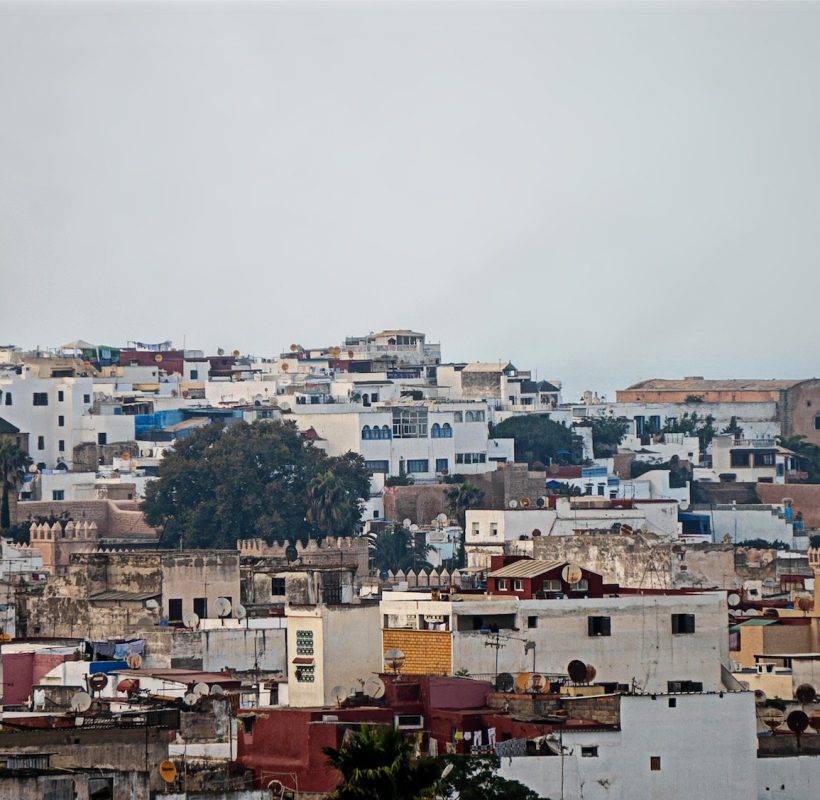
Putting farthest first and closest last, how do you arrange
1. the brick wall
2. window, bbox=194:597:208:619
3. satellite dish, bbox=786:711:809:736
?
window, bbox=194:597:208:619 → the brick wall → satellite dish, bbox=786:711:809:736

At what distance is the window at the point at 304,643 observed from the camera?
136 ft

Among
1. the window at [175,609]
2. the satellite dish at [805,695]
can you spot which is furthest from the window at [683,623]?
the window at [175,609]

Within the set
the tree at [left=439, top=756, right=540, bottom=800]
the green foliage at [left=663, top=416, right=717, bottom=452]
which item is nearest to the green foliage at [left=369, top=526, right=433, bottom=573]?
the green foliage at [left=663, top=416, right=717, bottom=452]

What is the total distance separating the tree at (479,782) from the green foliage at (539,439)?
233 ft

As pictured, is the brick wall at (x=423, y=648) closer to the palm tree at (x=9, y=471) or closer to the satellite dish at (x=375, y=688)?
the satellite dish at (x=375, y=688)

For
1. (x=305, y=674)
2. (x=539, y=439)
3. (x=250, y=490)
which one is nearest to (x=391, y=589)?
(x=305, y=674)

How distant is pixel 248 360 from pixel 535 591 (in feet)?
274

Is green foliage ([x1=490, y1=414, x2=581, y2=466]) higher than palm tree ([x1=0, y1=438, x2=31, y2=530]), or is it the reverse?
green foliage ([x1=490, y1=414, x2=581, y2=466])

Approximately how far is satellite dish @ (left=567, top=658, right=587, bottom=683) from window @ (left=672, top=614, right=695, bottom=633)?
2525mm

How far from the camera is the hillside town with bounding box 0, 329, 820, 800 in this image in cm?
3347

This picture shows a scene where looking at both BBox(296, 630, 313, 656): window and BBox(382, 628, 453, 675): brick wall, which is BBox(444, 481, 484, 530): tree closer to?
BBox(296, 630, 313, 656): window

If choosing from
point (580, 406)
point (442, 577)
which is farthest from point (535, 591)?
point (580, 406)

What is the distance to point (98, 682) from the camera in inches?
1528

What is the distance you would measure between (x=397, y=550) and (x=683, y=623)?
45.1m
